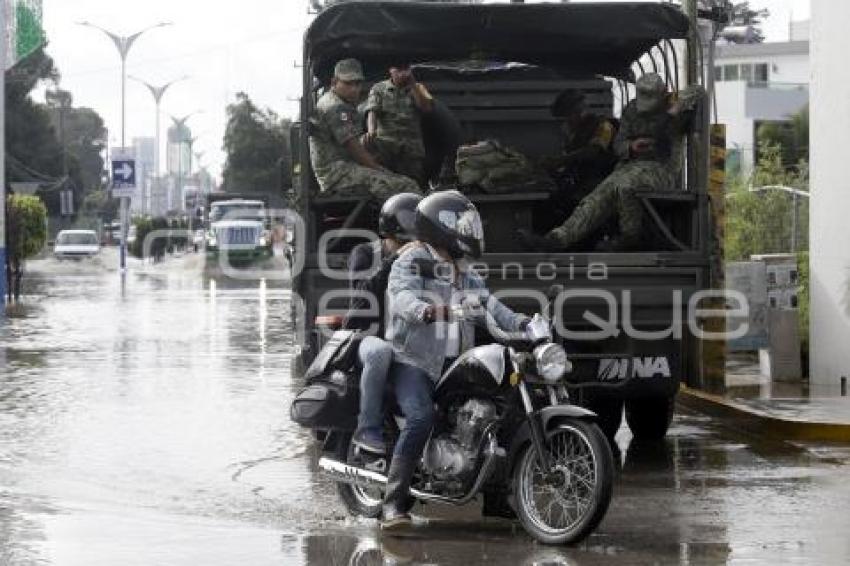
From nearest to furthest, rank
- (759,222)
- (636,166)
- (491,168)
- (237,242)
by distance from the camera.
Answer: (491,168) < (636,166) < (759,222) < (237,242)

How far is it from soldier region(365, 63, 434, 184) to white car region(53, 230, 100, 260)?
187 ft

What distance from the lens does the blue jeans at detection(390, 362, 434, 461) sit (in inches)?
342

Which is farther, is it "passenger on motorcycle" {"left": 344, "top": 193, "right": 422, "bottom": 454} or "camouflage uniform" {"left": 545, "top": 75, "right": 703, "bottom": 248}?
"camouflage uniform" {"left": 545, "top": 75, "right": 703, "bottom": 248}

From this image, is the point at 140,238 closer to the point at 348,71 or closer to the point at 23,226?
the point at 23,226

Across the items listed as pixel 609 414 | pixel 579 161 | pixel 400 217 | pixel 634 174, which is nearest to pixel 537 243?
pixel 634 174

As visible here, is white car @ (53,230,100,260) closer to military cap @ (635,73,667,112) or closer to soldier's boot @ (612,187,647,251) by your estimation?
military cap @ (635,73,667,112)

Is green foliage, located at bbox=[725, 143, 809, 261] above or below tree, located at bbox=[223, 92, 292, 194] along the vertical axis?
below

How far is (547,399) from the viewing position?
28.9 ft

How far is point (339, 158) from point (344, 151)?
6 centimetres

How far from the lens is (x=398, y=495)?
345 inches

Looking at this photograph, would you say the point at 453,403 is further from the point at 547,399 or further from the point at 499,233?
the point at 499,233

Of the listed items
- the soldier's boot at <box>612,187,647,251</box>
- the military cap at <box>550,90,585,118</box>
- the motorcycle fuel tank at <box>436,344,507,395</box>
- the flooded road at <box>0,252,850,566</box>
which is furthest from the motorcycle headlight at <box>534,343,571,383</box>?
the military cap at <box>550,90,585,118</box>

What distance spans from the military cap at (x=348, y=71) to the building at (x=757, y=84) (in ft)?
203

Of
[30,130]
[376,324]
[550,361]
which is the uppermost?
[30,130]
